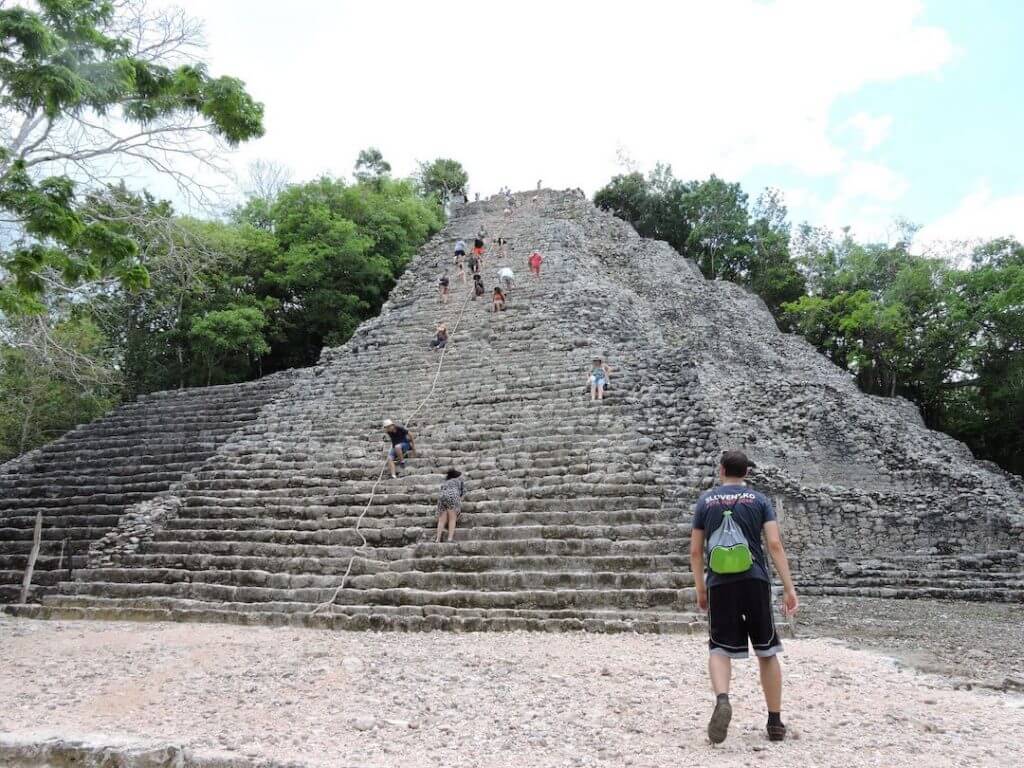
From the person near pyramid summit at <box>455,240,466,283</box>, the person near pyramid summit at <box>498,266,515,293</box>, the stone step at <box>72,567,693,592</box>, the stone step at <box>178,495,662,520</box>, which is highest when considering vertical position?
the person near pyramid summit at <box>455,240,466,283</box>

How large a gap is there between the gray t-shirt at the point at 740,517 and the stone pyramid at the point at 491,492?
9.06ft

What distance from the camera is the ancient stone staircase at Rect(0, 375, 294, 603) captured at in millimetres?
8711

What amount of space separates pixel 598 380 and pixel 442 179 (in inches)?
1025

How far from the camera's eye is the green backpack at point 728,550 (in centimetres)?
302

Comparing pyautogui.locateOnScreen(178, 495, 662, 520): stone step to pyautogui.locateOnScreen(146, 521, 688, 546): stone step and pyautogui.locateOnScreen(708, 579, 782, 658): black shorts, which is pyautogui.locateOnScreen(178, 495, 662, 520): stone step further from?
pyautogui.locateOnScreen(708, 579, 782, 658): black shorts

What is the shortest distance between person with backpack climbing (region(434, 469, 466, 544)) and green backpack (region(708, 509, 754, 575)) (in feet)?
14.8

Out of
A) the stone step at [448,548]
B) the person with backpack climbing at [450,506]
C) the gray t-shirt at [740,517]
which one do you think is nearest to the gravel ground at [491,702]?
the gray t-shirt at [740,517]

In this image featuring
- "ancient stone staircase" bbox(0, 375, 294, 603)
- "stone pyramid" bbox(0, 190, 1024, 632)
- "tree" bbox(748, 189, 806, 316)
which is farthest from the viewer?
"tree" bbox(748, 189, 806, 316)

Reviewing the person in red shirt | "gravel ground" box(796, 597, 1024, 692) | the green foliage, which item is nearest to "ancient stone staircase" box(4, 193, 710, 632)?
"gravel ground" box(796, 597, 1024, 692)

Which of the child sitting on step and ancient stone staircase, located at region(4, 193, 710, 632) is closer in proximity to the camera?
ancient stone staircase, located at region(4, 193, 710, 632)

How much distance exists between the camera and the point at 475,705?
3727 mm

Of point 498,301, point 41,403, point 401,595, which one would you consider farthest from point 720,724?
point 41,403

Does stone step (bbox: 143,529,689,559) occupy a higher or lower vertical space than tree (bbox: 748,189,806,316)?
lower

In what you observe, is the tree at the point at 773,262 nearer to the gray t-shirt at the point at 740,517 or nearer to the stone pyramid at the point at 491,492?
the stone pyramid at the point at 491,492
